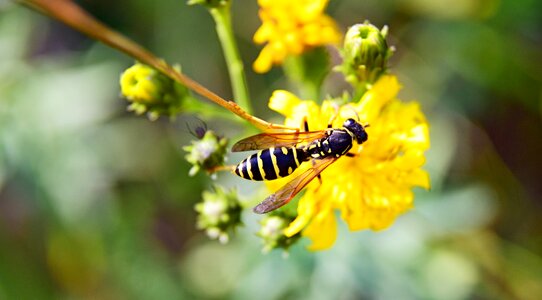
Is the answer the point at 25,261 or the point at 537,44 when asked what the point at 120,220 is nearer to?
the point at 25,261

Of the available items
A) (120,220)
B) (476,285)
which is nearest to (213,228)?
(120,220)

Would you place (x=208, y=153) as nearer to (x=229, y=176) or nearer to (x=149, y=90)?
(x=149, y=90)

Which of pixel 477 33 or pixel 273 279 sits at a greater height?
pixel 477 33

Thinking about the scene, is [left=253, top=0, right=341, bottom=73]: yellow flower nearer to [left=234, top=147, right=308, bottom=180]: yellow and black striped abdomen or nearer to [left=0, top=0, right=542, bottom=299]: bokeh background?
[left=234, top=147, right=308, bottom=180]: yellow and black striped abdomen

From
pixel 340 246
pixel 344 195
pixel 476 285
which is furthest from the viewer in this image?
pixel 476 285

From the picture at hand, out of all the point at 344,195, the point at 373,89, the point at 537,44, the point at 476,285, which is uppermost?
the point at 373,89

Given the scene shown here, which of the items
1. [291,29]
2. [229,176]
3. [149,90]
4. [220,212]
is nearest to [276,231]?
[220,212]

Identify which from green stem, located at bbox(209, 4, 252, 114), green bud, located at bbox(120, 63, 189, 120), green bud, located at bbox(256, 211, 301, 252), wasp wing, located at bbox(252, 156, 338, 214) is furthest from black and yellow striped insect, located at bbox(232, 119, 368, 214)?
green bud, located at bbox(120, 63, 189, 120)

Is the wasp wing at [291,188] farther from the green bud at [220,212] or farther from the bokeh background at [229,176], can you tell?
the bokeh background at [229,176]
